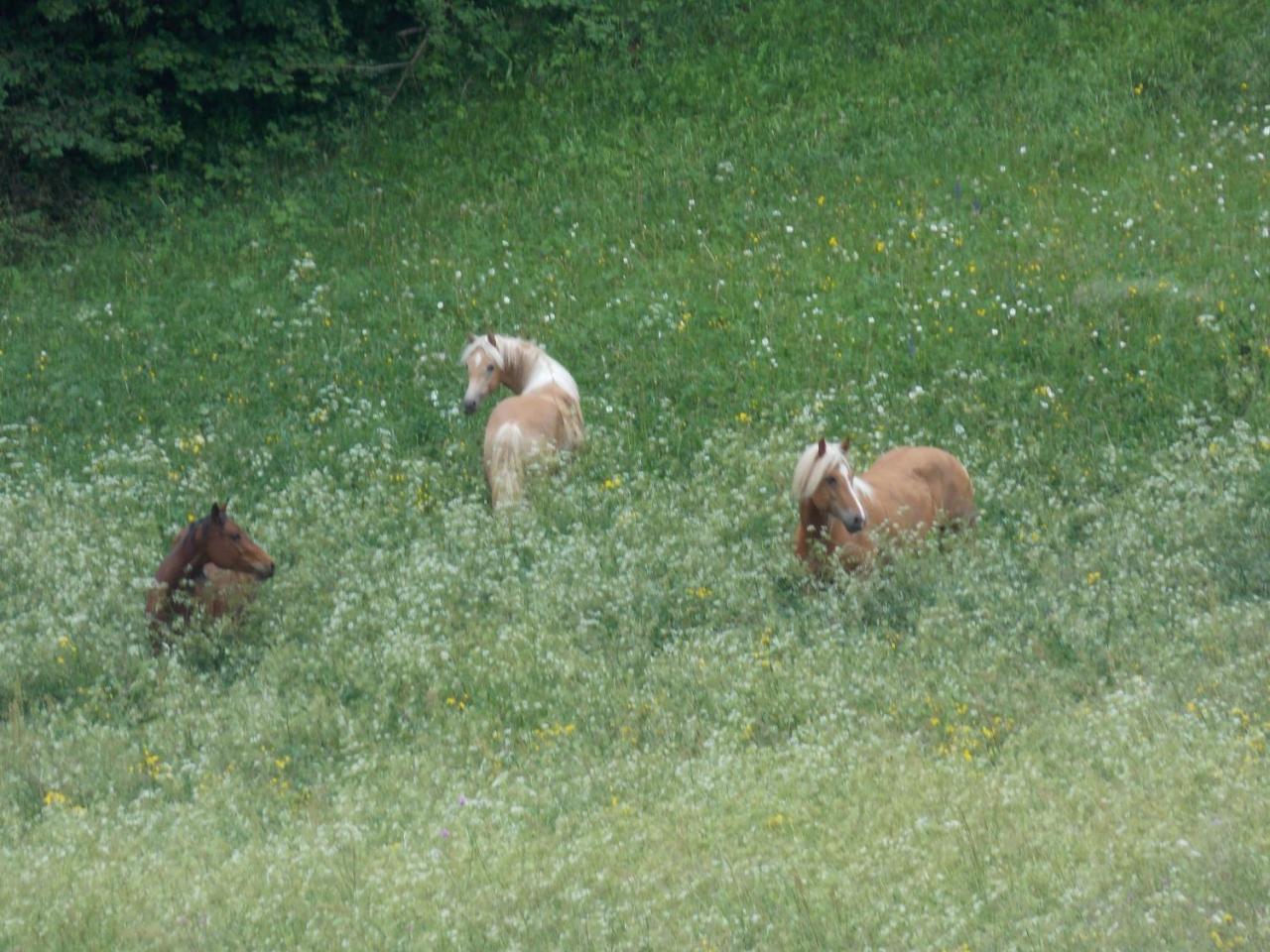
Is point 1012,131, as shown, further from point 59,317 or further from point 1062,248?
point 59,317

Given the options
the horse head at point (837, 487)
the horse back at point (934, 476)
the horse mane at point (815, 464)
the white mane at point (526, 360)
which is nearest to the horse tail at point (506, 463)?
the white mane at point (526, 360)

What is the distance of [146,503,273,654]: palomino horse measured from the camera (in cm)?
1268

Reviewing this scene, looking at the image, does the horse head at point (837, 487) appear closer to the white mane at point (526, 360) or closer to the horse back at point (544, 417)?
the horse back at point (544, 417)

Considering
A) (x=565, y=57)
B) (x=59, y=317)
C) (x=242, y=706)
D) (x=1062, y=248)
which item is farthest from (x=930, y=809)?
(x=565, y=57)

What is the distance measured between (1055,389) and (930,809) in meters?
7.43

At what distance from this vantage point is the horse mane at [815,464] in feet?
39.4

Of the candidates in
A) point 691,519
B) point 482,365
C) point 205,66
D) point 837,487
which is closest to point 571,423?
point 482,365

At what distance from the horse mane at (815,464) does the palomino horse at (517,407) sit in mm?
3130

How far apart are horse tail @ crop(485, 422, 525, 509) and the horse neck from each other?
2652 millimetres

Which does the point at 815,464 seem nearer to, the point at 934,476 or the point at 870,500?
the point at 870,500

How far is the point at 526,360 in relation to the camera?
15.6 meters

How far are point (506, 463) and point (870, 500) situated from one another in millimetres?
3305

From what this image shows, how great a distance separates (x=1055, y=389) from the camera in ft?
50.3

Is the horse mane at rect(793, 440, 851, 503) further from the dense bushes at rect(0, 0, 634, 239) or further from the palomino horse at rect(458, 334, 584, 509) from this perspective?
the dense bushes at rect(0, 0, 634, 239)
